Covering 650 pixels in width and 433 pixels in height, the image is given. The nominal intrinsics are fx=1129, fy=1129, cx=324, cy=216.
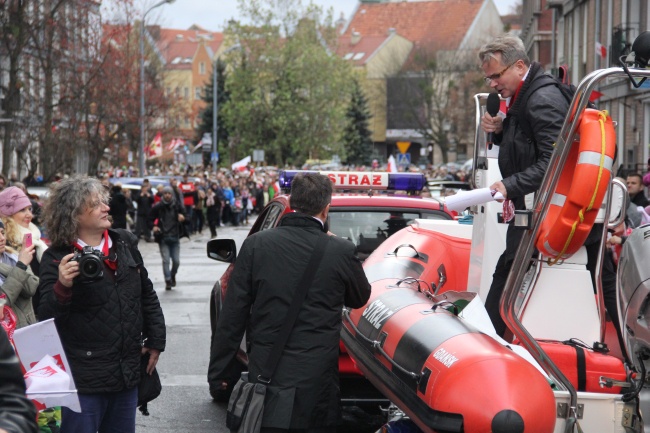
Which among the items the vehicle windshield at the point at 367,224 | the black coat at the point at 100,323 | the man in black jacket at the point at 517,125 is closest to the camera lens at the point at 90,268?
the black coat at the point at 100,323

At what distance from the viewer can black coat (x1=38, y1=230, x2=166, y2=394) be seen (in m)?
5.36

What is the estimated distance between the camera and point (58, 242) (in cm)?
549

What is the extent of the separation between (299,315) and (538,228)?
1.20 metres

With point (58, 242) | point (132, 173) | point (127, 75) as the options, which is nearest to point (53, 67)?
point (127, 75)

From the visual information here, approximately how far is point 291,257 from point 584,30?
31.2 m

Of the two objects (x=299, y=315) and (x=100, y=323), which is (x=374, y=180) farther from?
(x=100, y=323)

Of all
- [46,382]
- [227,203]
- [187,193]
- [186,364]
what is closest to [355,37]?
[227,203]

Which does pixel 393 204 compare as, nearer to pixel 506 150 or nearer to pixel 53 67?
pixel 506 150

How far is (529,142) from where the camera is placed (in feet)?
17.8

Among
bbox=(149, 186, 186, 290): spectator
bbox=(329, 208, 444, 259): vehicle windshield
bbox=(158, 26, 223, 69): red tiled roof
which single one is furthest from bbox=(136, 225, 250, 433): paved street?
bbox=(158, 26, 223, 69): red tiled roof

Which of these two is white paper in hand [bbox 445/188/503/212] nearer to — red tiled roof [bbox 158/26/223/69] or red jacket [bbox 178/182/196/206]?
red jacket [bbox 178/182/196/206]

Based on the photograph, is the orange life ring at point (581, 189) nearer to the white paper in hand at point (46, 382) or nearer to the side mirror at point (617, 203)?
the side mirror at point (617, 203)

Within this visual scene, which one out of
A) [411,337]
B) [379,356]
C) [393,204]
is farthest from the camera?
[393,204]

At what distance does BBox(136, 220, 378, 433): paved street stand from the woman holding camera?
2945mm
